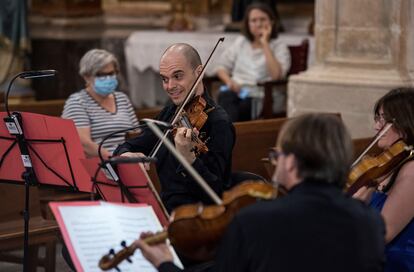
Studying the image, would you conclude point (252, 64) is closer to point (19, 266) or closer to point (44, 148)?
point (19, 266)

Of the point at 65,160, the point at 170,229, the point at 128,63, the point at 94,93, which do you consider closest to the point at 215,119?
the point at 65,160

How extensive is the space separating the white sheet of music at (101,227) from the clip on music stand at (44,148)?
0.88 meters

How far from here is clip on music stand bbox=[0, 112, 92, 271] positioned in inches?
155

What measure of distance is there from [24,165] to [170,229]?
130 centimetres

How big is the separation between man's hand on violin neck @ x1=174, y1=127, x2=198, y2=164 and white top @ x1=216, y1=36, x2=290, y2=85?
4077mm

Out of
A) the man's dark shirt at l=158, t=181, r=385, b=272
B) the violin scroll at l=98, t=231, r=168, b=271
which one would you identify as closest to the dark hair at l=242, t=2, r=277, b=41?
the violin scroll at l=98, t=231, r=168, b=271

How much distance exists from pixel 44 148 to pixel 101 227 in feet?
3.78

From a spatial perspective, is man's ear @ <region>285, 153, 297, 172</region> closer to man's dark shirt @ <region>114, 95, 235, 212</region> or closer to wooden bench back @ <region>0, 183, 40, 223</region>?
man's dark shirt @ <region>114, 95, 235, 212</region>

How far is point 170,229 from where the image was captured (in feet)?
Result: 9.77

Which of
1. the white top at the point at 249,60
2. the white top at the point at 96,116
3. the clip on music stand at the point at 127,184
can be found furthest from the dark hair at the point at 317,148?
the white top at the point at 249,60

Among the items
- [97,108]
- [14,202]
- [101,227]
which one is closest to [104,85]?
[97,108]

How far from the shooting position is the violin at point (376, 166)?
3.57 metres

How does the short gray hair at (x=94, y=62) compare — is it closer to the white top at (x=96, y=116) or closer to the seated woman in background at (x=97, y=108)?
the seated woman in background at (x=97, y=108)

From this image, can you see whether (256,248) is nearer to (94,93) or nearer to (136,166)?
(136,166)
